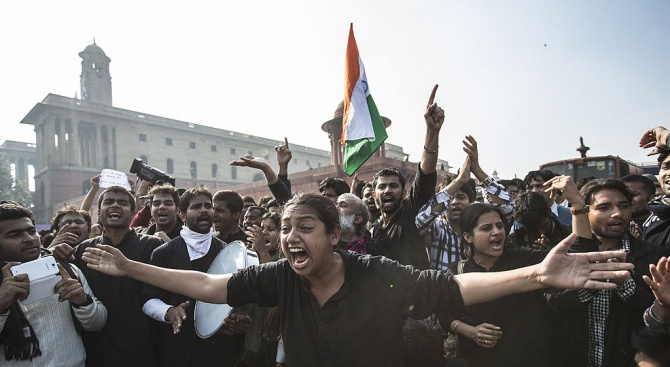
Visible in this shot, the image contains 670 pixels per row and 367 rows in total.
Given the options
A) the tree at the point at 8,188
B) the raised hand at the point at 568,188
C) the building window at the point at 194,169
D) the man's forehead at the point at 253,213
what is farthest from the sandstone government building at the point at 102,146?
the raised hand at the point at 568,188

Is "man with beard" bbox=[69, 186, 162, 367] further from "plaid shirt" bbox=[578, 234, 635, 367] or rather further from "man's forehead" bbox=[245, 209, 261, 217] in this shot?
"plaid shirt" bbox=[578, 234, 635, 367]

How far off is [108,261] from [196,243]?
1.01m

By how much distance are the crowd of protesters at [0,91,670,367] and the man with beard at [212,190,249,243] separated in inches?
0.6

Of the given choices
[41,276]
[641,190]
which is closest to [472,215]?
[641,190]

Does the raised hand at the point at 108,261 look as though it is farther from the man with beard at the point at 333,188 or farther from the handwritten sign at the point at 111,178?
the handwritten sign at the point at 111,178

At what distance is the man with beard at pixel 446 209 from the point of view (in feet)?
11.8

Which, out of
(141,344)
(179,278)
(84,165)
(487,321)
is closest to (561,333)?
(487,321)

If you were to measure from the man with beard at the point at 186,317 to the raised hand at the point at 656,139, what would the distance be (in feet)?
11.6

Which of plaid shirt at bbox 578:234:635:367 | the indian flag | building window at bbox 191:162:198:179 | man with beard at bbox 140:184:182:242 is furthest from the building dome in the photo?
plaid shirt at bbox 578:234:635:367

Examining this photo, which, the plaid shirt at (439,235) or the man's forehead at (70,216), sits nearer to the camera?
the plaid shirt at (439,235)

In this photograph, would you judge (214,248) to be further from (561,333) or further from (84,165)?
(84,165)

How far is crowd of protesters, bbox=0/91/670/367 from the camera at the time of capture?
189cm

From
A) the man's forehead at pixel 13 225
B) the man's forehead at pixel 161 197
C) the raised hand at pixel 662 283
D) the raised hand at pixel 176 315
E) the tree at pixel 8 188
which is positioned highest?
the tree at pixel 8 188

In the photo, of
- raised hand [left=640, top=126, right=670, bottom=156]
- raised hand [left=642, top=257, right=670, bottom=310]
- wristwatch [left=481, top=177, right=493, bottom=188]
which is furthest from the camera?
wristwatch [left=481, top=177, right=493, bottom=188]
